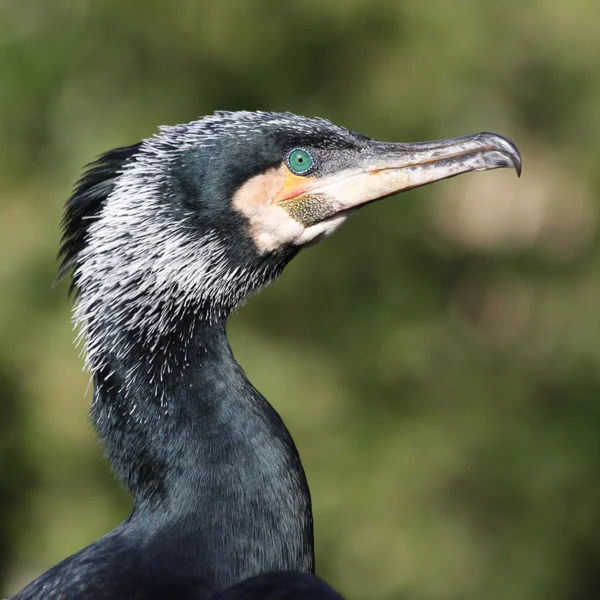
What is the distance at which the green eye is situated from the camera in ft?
8.73

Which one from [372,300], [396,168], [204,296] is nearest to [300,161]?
[396,168]

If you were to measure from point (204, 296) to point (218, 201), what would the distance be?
24 cm

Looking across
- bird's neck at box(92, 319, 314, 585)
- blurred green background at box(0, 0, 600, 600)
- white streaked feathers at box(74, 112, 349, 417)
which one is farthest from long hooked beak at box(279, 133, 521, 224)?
blurred green background at box(0, 0, 600, 600)

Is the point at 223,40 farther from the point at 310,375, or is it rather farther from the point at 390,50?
the point at 310,375

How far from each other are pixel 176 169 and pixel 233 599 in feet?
3.41

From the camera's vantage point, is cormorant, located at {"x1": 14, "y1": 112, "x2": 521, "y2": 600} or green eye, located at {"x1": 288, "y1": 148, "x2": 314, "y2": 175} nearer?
cormorant, located at {"x1": 14, "y1": 112, "x2": 521, "y2": 600}

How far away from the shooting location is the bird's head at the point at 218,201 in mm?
2582

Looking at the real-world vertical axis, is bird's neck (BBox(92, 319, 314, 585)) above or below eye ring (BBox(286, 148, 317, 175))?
below

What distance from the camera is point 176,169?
2.59 meters

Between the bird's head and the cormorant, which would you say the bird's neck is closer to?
the cormorant

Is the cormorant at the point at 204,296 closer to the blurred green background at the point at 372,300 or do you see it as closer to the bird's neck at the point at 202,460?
the bird's neck at the point at 202,460

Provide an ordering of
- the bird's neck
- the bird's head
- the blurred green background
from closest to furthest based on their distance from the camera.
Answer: the bird's neck, the bird's head, the blurred green background

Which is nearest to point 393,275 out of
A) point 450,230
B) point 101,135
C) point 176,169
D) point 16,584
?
point 450,230

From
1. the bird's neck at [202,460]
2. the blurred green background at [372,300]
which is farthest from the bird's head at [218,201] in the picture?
the blurred green background at [372,300]
